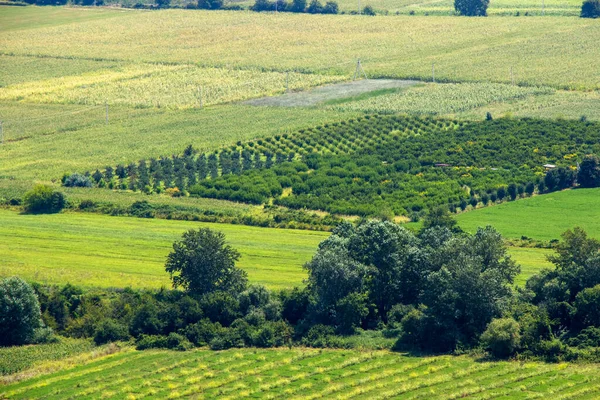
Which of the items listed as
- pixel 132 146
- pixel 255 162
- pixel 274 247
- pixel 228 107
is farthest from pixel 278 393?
pixel 228 107

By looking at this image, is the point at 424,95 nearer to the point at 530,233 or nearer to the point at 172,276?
the point at 530,233

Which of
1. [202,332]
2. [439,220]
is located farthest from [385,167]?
[202,332]

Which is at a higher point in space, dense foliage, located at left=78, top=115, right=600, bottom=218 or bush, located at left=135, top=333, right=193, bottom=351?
dense foliage, located at left=78, top=115, right=600, bottom=218

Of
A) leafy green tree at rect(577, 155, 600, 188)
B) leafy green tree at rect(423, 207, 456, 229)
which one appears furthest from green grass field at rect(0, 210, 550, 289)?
leafy green tree at rect(577, 155, 600, 188)

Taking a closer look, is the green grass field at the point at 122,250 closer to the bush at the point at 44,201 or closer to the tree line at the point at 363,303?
the bush at the point at 44,201

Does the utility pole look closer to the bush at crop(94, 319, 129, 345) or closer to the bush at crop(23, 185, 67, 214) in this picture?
the bush at crop(23, 185, 67, 214)

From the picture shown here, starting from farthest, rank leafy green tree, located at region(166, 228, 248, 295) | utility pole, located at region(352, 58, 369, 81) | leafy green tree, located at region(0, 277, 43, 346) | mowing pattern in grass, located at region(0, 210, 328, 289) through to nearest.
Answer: utility pole, located at region(352, 58, 369, 81) → mowing pattern in grass, located at region(0, 210, 328, 289) → leafy green tree, located at region(166, 228, 248, 295) → leafy green tree, located at region(0, 277, 43, 346)

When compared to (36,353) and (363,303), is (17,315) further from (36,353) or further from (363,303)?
(363,303)
